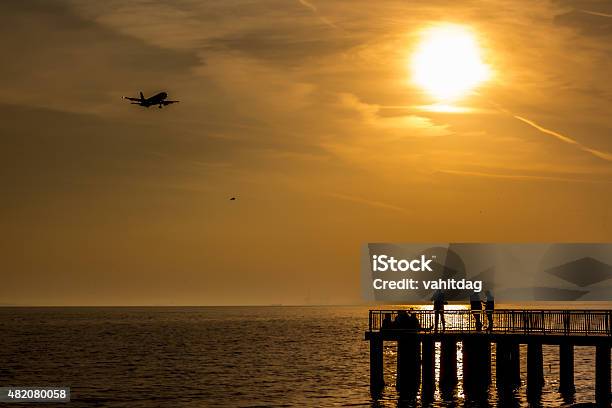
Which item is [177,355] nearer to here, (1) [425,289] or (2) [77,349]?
(2) [77,349]

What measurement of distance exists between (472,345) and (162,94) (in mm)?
39548

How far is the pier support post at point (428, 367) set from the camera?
6956 centimetres

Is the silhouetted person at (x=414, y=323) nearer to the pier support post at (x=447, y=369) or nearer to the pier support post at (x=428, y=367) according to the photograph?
the pier support post at (x=428, y=367)

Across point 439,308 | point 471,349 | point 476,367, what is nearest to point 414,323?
point 439,308

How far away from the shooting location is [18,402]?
2901 inches

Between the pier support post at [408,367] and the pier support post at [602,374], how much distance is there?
12567mm

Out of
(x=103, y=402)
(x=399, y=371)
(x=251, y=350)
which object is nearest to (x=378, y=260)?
(x=399, y=371)

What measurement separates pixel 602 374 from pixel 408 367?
14.0 m

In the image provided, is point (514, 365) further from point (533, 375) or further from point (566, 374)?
point (533, 375)

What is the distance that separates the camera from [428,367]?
70875mm

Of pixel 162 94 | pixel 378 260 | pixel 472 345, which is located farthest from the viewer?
pixel 162 94

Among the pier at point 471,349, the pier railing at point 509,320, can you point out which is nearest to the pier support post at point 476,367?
the pier at point 471,349

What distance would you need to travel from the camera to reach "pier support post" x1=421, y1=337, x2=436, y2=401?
69.6m

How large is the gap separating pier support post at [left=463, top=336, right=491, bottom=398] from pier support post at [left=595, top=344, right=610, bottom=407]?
1016 centimetres
